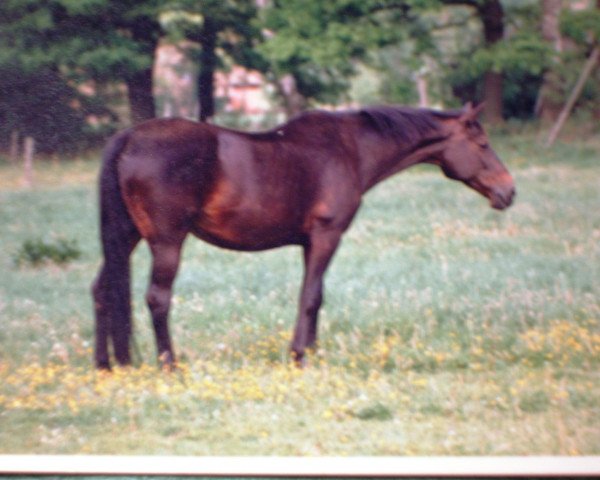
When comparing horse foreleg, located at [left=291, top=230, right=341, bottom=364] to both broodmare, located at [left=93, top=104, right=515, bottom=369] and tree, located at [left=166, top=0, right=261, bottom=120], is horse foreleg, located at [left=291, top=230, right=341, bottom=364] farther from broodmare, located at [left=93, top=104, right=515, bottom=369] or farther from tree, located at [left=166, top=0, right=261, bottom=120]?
tree, located at [left=166, top=0, right=261, bottom=120]

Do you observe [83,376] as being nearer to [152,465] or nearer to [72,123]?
[152,465]

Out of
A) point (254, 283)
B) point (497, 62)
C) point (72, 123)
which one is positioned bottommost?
point (254, 283)

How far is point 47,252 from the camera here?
606 centimetres

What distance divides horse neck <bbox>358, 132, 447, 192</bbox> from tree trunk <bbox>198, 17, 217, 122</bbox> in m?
1.00

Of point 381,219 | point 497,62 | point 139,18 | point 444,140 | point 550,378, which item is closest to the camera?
point 550,378

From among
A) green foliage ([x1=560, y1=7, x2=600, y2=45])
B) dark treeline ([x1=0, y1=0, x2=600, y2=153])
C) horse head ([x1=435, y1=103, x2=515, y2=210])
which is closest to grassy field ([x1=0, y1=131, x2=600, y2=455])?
dark treeline ([x1=0, y1=0, x2=600, y2=153])

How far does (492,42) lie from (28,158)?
3.38 metres

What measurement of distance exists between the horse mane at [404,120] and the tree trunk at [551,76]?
916mm

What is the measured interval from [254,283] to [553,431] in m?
2.76

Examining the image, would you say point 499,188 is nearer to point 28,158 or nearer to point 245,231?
point 245,231

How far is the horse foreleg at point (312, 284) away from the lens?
218 inches

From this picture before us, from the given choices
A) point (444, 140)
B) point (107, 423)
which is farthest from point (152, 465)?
point (444, 140)

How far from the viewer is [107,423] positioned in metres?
4.57

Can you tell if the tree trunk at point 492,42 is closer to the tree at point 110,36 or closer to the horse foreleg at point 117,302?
the tree at point 110,36
